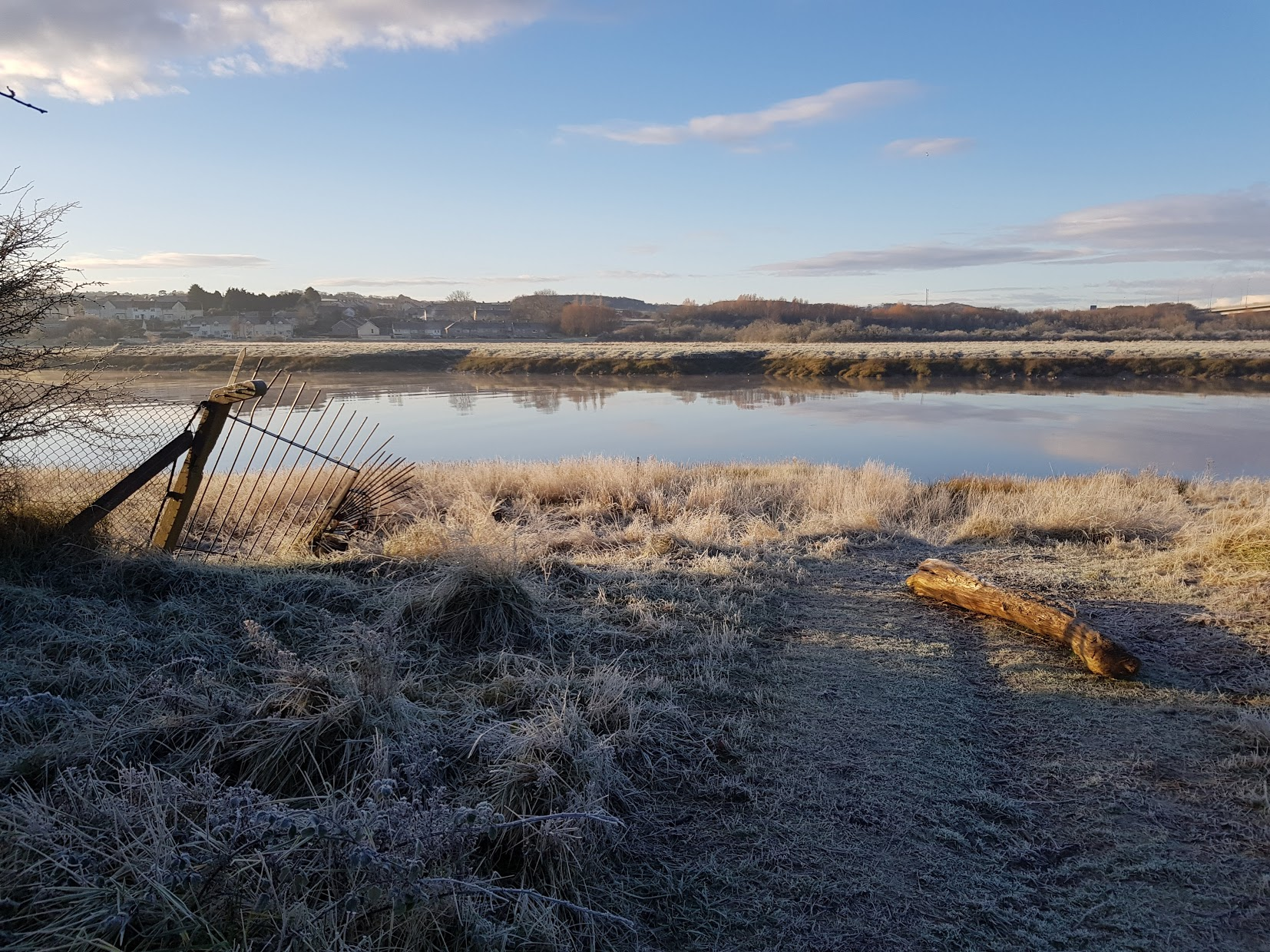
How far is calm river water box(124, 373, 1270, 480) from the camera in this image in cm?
1827

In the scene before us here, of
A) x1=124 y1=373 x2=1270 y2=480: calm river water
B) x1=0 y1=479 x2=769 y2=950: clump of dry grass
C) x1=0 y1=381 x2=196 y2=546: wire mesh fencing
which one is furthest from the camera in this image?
x1=124 y1=373 x2=1270 y2=480: calm river water

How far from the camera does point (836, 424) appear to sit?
2375cm

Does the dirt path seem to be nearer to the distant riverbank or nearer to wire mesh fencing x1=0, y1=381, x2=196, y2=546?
wire mesh fencing x1=0, y1=381, x2=196, y2=546

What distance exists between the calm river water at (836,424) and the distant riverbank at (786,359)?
4642 millimetres

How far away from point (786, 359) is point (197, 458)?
38554 millimetres

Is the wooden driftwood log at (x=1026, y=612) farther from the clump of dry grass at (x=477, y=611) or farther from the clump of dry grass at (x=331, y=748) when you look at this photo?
the clump of dry grass at (x=477, y=611)

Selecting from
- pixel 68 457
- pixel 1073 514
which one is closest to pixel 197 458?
pixel 68 457

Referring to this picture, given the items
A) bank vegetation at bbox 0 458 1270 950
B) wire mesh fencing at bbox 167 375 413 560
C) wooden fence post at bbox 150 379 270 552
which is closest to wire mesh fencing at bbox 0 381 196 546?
wooden fence post at bbox 150 379 270 552

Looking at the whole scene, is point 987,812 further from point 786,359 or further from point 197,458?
point 786,359

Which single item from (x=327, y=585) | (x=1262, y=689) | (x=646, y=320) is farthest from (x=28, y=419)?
(x=646, y=320)

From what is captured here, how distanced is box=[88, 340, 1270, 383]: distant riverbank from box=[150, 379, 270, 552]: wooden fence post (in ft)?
97.2

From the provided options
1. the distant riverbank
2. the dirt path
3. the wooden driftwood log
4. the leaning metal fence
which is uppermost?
the distant riverbank

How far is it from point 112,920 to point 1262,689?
557 centimetres

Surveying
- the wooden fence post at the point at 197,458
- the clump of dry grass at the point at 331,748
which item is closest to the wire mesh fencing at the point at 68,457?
the wooden fence post at the point at 197,458
